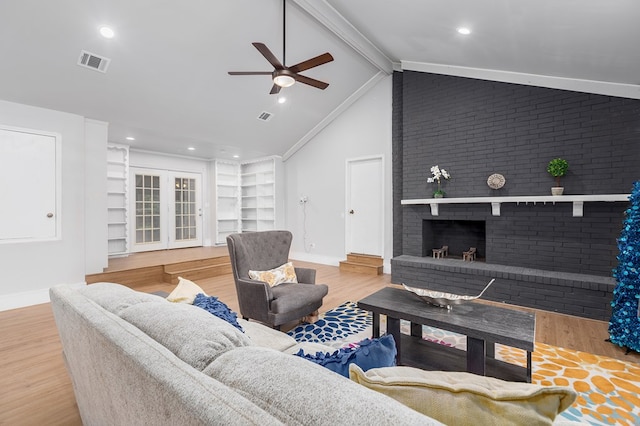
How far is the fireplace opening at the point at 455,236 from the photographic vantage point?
4.98 metres

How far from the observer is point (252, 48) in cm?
426

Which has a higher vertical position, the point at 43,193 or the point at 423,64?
the point at 423,64

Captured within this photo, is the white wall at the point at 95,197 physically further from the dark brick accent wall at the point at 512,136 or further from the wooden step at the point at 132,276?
the dark brick accent wall at the point at 512,136

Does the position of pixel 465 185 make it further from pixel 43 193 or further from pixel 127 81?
pixel 43 193

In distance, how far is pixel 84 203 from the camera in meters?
4.54

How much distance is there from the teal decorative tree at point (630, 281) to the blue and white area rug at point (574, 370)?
290 millimetres

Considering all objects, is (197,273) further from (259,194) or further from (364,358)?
(364,358)

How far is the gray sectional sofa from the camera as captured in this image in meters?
0.56

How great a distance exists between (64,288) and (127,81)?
143 inches

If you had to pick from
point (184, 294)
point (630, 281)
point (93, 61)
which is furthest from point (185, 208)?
point (630, 281)

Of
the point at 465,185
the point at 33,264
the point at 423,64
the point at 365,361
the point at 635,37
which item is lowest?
the point at 33,264

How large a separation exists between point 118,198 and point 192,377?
6806 millimetres

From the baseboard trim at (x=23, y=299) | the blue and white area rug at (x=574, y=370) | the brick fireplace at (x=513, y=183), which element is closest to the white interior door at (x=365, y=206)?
the brick fireplace at (x=513, y=183)

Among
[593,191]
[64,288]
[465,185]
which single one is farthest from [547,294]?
[64,288]
